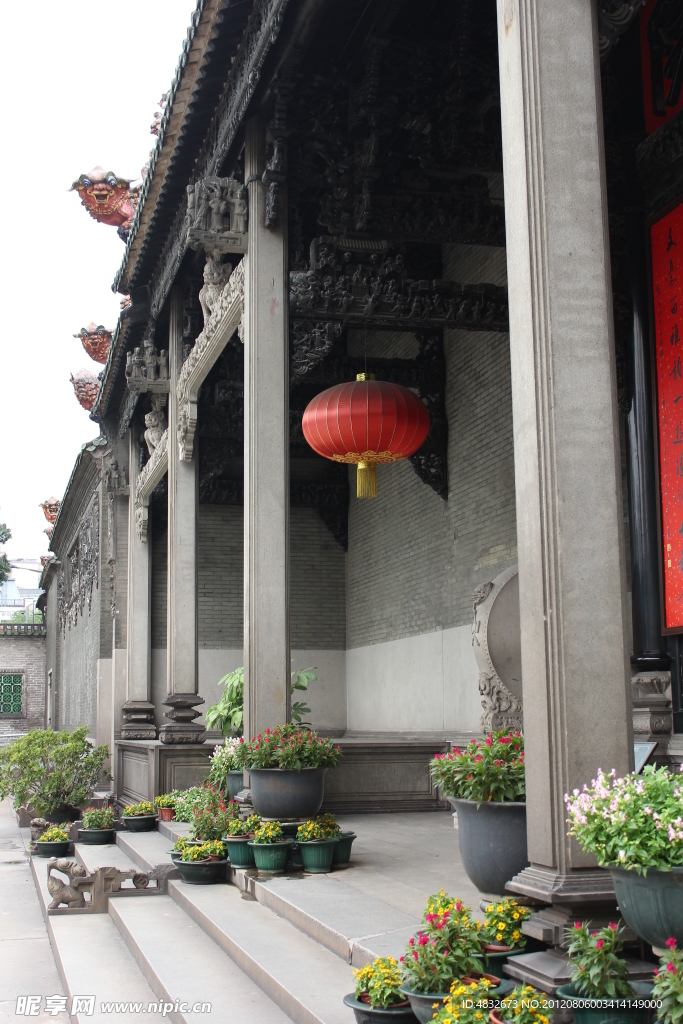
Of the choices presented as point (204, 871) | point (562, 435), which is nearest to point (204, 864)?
point (204, 871)

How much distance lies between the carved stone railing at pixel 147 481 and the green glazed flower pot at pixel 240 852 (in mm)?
5808

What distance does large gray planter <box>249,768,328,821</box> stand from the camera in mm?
6488

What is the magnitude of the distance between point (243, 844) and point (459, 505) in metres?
5.02

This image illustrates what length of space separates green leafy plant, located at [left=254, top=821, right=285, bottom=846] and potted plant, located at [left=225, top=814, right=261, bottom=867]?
184 millimetres

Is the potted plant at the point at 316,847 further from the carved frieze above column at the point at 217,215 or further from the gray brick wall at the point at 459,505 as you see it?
the carved frieze above column at the point at 217,215

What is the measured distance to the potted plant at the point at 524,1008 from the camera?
2805mm

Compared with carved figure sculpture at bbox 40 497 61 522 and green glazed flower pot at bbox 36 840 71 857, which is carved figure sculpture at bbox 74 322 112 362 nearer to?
green glazed flower pot at bbox 36 840 71 857

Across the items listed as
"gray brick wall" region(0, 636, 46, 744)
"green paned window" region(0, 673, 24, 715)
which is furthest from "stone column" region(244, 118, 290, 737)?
"green paned window" region(0, 673, 24, 715)

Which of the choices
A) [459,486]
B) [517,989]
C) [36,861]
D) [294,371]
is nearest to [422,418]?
[294,371]

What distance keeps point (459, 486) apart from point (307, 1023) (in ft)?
24.0

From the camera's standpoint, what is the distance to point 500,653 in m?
7.80

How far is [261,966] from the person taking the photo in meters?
4.57

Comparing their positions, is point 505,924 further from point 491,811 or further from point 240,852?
point 240,852
